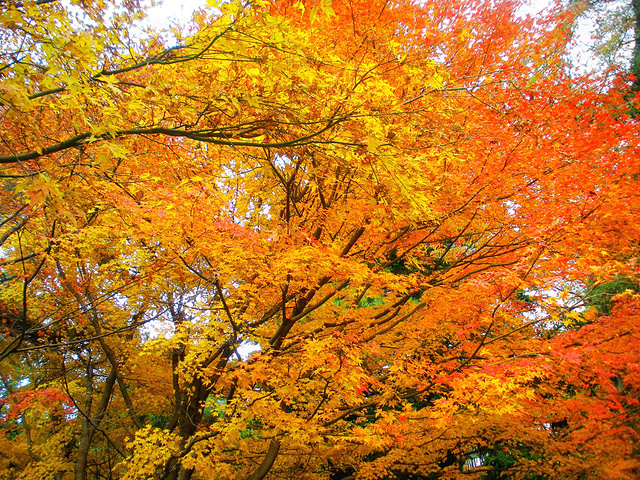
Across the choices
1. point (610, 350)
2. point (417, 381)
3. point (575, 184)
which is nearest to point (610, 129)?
point (575, 184)

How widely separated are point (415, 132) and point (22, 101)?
9.94 ft

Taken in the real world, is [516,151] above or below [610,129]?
below

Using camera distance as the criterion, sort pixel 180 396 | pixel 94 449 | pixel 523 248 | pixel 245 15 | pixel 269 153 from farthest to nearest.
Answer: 1. pixel 94 449
2. pixel 180 396
3. pixel 523 248
4. pixel 269 153
5. pixel 245 15

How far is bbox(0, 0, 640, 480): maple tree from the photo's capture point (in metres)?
2.90

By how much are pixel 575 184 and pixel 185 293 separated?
19.7 ft

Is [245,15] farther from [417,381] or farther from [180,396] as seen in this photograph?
[180,396]

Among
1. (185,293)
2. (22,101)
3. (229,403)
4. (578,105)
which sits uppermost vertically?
(578,105)

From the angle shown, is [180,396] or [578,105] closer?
[180,396]

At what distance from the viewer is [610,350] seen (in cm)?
495

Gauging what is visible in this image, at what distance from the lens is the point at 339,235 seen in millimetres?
6301

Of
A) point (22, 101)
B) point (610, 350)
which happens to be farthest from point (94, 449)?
point (610, 350)

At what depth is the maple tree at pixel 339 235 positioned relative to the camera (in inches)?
114

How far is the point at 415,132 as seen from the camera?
146 inches

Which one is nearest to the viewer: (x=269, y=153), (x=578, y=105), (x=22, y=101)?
(x=22, y=101)
